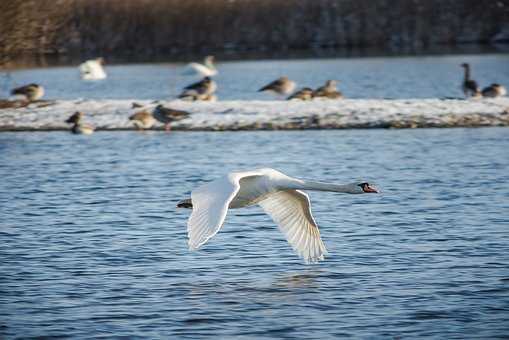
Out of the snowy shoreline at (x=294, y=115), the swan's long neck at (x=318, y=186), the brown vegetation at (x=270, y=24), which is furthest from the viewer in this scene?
the brown vegetation at (x=270, y=24)

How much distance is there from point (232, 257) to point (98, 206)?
373 cm

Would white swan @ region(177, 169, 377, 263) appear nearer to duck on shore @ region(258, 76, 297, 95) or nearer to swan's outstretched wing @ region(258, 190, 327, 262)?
swan's outstretched wing @ region(258, 190, 327, 262)

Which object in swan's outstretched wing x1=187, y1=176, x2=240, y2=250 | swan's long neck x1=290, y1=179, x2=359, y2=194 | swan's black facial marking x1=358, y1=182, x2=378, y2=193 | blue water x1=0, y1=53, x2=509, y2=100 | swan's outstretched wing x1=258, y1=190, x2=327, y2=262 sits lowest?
blue water x1=0, y1=53, x2=509, y2=100

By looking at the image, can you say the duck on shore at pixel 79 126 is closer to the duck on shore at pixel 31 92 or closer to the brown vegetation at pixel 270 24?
the duck on shore at pixel 31 92

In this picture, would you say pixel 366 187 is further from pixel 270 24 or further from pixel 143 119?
pixel 270 24

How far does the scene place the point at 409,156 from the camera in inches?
713

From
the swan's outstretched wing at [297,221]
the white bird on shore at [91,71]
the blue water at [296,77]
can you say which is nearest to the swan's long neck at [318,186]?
the swan's outstretched wing at [297,221]

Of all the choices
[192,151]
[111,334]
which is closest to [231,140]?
[192,151]

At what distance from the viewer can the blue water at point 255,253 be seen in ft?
27.5

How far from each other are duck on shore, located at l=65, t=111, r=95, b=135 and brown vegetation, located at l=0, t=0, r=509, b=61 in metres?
20.6

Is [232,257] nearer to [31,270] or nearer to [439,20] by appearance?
[31,270]

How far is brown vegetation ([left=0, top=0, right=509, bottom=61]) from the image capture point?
4628cm

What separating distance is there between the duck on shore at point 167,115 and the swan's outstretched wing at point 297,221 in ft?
37.8

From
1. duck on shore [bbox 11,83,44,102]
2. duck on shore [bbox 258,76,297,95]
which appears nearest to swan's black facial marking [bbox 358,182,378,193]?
duck on shore [bbox 11,83,44,102]
